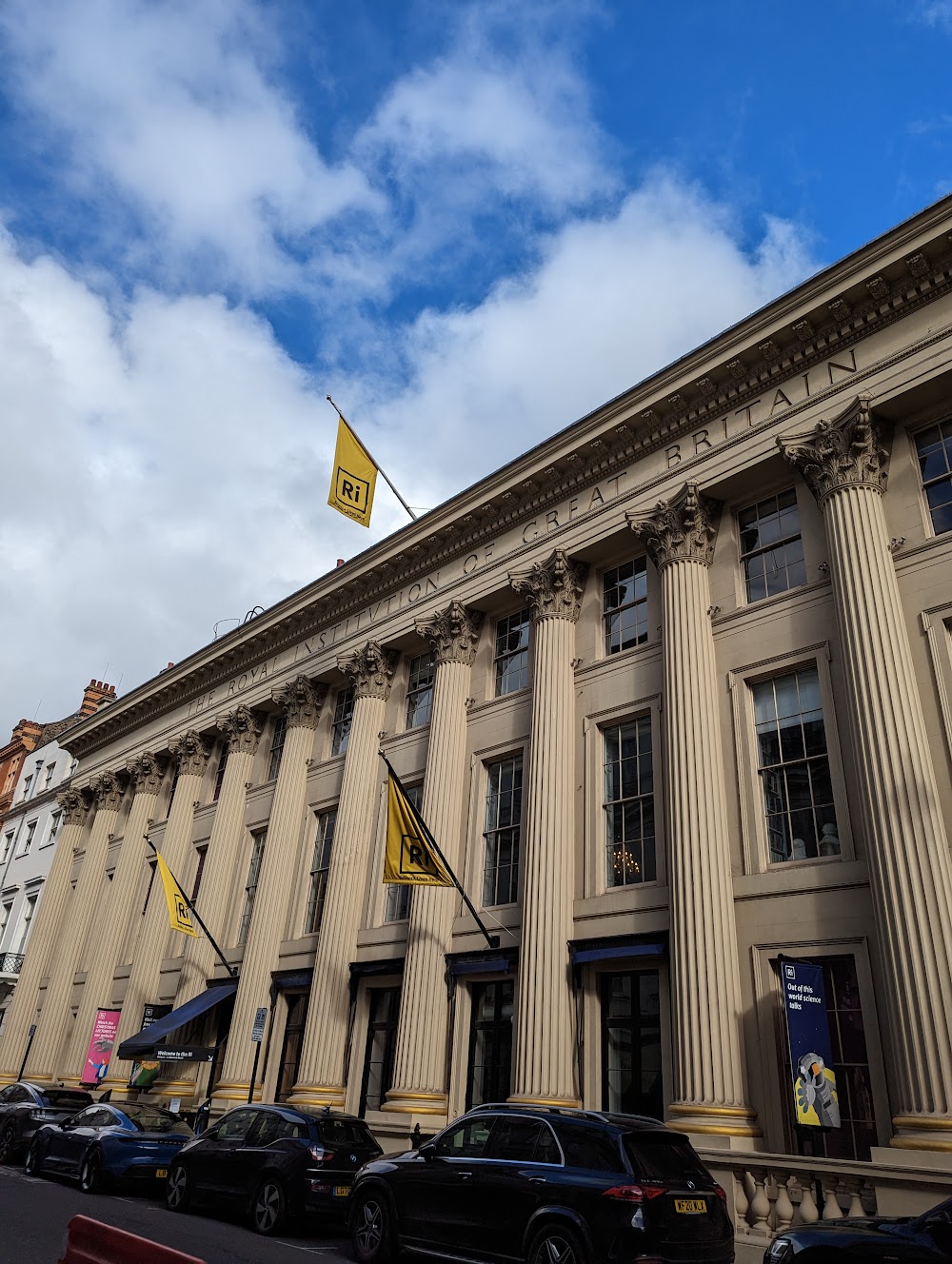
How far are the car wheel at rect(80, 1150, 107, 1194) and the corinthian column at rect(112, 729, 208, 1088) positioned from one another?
406 inches

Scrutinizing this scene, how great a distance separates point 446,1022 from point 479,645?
8.68m

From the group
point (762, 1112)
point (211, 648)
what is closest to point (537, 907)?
point (762, 1112)

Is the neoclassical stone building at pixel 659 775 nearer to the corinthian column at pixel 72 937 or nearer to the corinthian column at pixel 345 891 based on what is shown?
the corinthian column at pixel 345 891

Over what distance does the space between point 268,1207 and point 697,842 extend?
8.17 metres

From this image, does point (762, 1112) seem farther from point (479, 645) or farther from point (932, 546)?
point (479, 645)

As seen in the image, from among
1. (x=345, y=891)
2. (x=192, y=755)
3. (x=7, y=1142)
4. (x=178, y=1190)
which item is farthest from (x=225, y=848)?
(x=178, y=1190)

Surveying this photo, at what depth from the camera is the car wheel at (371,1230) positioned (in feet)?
34.9

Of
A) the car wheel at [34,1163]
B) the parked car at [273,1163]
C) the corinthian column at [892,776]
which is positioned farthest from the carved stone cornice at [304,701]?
the corinthian column at [892,776]

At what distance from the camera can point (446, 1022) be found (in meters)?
19.2

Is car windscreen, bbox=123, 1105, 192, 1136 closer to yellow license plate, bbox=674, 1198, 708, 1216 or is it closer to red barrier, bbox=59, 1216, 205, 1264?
yellow license plate, bbox=674, 1198, 708, 1216

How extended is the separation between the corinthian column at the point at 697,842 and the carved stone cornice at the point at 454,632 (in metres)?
5.68

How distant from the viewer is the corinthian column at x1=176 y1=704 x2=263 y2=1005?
88.2 feet

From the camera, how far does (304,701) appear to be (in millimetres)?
27938

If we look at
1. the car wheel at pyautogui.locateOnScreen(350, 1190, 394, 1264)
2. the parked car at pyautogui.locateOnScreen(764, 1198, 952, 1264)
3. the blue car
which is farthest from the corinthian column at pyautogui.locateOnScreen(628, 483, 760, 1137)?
the blue car
